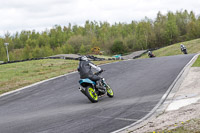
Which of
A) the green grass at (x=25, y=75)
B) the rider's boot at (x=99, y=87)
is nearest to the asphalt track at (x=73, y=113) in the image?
the rider's boot at (x=99, y=87)

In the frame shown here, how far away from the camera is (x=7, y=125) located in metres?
9.14

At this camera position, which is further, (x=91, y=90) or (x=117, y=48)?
(x=117, y=48)

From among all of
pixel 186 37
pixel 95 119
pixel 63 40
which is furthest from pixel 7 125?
pixel 63 40

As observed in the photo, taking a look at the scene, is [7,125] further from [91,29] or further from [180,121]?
[91,29]

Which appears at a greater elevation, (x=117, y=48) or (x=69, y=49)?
(x=69, y=49)

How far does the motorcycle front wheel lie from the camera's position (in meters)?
11.2

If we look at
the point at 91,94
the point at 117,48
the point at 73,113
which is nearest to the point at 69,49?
the point at 117,48

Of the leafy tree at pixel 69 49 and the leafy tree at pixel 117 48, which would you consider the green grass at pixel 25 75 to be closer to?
the leafy tree at pixel 117 48

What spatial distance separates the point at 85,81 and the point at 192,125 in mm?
5907

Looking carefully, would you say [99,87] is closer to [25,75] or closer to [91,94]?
[91,94]

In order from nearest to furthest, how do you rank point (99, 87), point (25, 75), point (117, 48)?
point (99, 87)
point (25, 75)
point (117, 48)

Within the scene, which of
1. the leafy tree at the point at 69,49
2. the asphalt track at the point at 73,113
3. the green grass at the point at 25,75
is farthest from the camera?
the leafy tree at the point at 69,49

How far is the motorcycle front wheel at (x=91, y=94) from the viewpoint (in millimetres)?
11227

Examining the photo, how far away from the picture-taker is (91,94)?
11.4 metres
